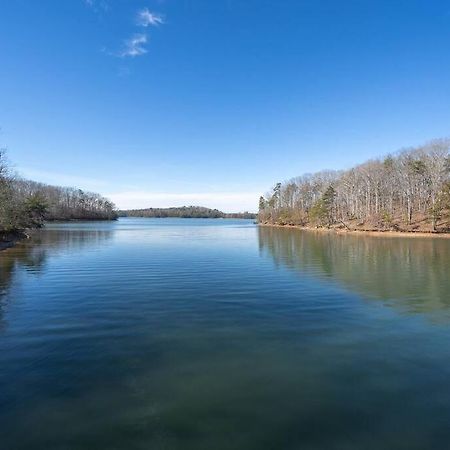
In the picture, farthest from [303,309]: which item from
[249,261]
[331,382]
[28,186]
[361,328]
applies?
[28,186]

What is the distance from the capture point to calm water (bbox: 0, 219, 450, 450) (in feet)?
18.2

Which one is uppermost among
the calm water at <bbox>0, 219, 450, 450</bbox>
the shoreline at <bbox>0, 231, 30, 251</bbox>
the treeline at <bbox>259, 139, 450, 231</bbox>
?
the treeline at <bbox>259, 139, 450, 231</bbox>

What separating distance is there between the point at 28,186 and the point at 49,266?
136941 millimetres

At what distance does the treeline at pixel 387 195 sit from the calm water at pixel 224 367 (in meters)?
57.3

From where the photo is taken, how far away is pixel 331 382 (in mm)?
7312

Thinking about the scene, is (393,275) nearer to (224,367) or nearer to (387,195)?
(224,367)

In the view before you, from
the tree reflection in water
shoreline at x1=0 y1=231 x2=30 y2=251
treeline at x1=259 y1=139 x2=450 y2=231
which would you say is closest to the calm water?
the tree reflection in water

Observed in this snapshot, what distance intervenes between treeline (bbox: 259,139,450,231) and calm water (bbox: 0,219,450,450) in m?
57.3

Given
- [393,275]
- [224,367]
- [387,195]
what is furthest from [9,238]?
[387,195]

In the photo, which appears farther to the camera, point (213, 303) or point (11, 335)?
point (213, 303)

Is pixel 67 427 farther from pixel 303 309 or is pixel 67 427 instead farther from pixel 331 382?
pixel 303 309

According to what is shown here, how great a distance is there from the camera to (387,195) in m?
91.8

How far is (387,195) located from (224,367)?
311 feet

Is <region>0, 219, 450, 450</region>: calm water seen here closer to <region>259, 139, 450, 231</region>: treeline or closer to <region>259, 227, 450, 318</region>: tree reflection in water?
<region>259, 227, 450, 318</region>: tree reflection in water
